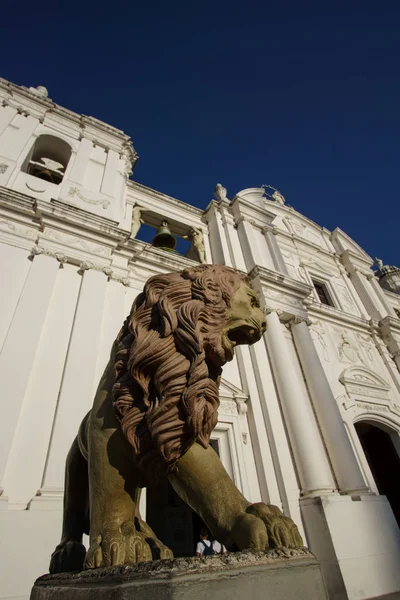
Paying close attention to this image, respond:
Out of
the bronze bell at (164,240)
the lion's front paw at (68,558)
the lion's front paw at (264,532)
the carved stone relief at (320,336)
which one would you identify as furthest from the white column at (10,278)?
the carved stone relief at (320,336)

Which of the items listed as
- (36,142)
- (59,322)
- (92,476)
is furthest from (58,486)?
(36,142)

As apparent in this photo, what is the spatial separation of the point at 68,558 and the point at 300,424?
525 cm

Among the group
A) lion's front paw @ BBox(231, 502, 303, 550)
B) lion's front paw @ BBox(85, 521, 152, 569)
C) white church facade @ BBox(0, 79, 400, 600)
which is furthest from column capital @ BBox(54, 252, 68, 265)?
lion's front paw @ BBox(231, 502, 303, 550)

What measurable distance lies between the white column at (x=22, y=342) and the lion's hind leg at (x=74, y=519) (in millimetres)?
2691

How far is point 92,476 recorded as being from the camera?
136 centimetres

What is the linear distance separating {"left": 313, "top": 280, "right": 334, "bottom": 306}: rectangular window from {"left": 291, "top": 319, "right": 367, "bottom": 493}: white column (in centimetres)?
386

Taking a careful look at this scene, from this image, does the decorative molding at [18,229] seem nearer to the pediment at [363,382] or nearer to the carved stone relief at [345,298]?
the pediment at [363,382]

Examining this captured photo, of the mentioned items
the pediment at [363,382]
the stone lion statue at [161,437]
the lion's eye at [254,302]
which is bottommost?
the stone lion statue at [161,437]

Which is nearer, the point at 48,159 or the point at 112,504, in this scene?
the point at 112,504

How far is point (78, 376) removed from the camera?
471cm

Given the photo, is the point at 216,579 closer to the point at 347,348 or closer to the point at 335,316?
the point at 347,348

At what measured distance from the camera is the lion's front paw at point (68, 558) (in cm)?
149

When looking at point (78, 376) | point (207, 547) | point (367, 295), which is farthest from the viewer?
point (367, 295)

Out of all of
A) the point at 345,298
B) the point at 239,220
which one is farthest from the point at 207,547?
the point at 345,298
